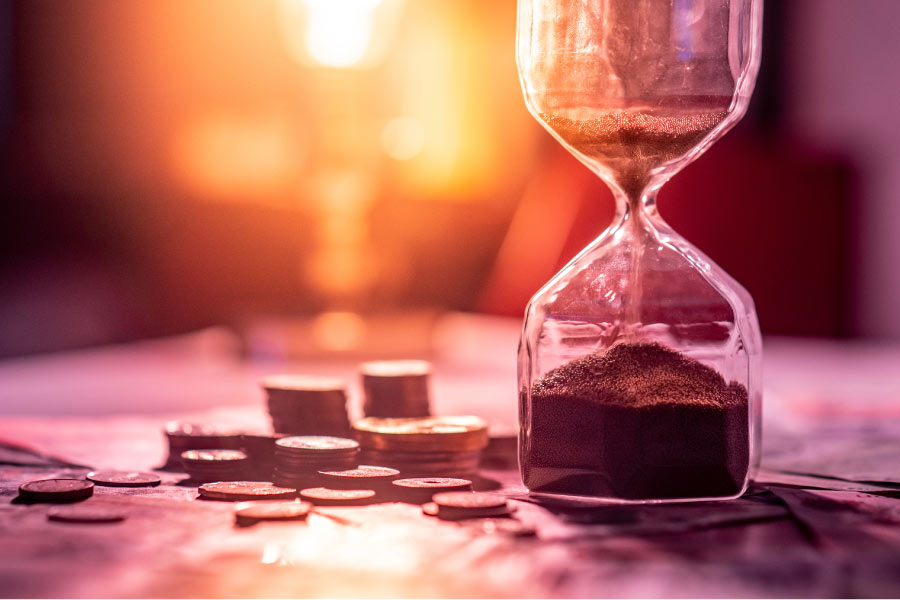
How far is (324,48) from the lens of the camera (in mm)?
4336

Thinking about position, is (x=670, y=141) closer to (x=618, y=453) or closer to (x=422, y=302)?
(x=618, y=453)

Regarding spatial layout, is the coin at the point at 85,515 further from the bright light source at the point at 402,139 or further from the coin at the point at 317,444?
the bright light source at the point at 402,139

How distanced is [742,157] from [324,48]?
2.57m

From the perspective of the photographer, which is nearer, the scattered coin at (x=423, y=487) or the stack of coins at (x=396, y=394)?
the scattered coin at (x=423, y=487)

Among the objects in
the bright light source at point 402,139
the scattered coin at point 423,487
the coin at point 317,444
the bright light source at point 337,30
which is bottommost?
the scattered coin at point 423,487

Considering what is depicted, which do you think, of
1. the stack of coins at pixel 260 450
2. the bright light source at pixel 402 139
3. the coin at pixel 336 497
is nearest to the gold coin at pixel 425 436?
the stack of coins at pixel 260 450

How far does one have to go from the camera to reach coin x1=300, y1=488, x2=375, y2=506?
4.28ft

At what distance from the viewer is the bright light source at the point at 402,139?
237 inches

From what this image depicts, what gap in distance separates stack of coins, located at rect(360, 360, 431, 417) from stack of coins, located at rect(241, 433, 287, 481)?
8.7 inches

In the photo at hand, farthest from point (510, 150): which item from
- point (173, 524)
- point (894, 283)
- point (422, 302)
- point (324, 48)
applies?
point (173, 524)

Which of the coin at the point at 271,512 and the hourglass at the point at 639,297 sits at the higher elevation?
the hourglass at the point at 639,297

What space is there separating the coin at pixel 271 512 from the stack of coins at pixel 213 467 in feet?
0.99


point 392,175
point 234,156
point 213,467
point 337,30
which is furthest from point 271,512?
point 234,156

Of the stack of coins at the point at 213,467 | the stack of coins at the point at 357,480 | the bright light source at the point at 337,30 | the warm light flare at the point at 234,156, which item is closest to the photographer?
the stack of coins at the point at 357,480
